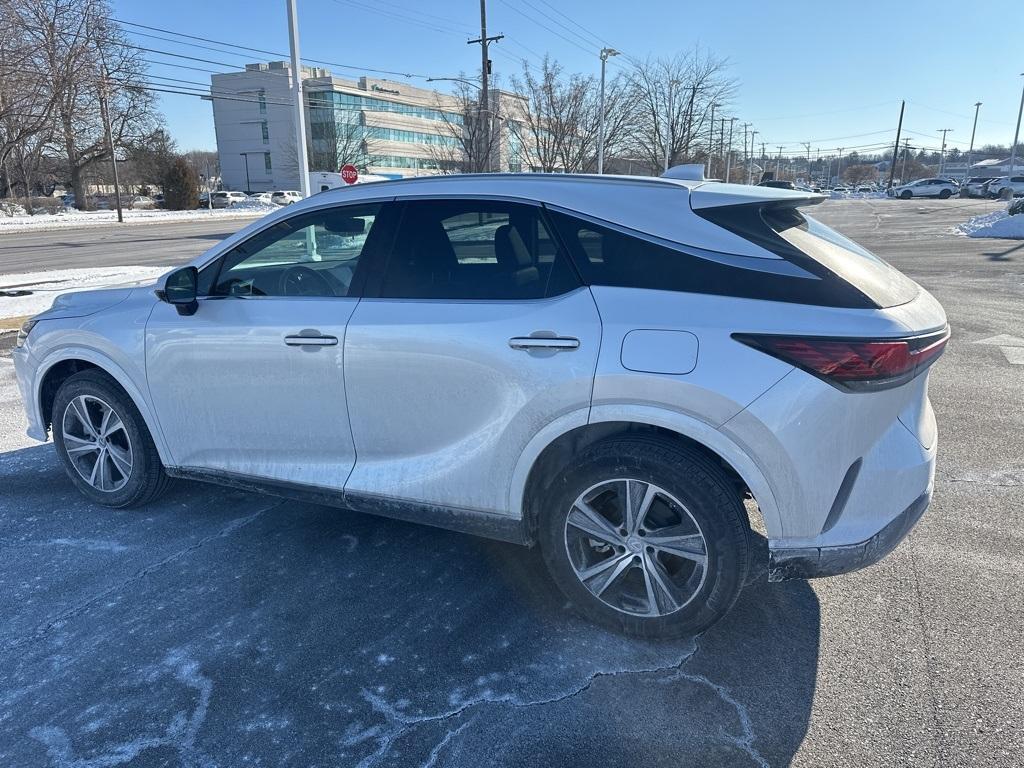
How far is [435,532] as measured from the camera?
3908 mm

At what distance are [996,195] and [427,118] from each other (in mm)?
68548

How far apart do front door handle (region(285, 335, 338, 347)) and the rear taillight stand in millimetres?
1753

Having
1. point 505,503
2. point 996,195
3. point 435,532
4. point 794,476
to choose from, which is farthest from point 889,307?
point 996,195

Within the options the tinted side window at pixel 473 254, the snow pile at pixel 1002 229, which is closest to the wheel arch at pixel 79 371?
the tinted side window at pixel 473 254

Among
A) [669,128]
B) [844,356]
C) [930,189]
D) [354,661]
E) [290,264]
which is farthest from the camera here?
[930,189]

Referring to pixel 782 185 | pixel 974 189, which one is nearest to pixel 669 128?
pixel 974 189

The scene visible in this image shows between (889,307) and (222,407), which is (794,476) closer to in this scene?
(889,307)

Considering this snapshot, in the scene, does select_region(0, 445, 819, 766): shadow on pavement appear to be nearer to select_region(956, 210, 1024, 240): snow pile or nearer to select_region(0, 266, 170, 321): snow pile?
select_region(0, 266, 170, 321): snow pile

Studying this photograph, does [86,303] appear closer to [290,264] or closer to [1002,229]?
[290,264]

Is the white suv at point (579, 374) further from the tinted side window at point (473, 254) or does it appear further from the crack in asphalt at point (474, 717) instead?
the crack in asphalt at point (474, 717)

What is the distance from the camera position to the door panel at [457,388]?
280 centimetres

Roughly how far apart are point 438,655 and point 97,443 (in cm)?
257

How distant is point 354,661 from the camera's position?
9.29 feet

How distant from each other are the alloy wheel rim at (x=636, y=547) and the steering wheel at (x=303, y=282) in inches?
63.3
